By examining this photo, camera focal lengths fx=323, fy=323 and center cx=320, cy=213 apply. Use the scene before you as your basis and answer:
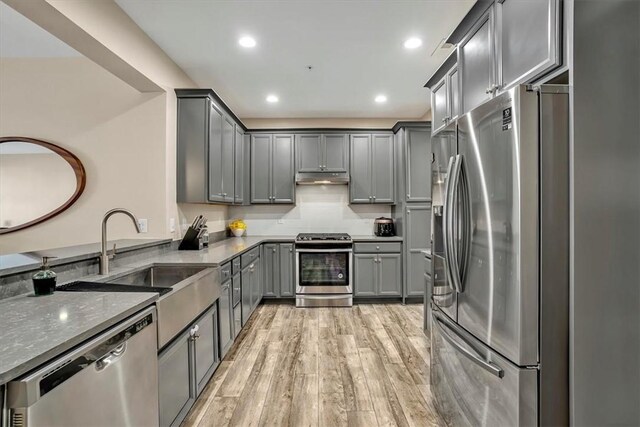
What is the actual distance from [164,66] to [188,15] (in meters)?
0.77

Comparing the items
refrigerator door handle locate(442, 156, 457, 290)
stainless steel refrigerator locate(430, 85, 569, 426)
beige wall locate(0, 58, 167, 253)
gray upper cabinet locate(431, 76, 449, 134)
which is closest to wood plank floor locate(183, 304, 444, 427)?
stainless steel refrigerator locate(430, 85, 569, 426)

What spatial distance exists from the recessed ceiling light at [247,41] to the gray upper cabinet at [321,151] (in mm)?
2025

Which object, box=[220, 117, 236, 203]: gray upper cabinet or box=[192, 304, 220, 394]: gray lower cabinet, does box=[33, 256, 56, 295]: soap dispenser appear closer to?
box=[192, 304, 220, 394]: gray lower cabinet

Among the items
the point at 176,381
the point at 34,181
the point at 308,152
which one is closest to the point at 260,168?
the point at 308,152

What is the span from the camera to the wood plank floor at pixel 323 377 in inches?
80.0

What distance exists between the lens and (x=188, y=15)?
2.46 m

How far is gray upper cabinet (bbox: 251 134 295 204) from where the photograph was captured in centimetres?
486

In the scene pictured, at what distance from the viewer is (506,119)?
1330mm

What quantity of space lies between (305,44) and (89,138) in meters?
2.15

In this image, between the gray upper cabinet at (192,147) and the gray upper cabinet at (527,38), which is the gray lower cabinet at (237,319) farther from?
the gray upper cabinet at (527,38)

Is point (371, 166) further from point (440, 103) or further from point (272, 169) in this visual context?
point (440, 103)

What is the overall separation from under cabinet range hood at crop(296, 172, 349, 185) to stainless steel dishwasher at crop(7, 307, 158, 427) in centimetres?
347

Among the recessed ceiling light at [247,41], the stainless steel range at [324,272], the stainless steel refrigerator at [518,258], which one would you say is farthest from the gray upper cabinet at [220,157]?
the stainless steel refrigerator at [518,258]

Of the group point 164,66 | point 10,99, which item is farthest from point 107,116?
point 10,99
